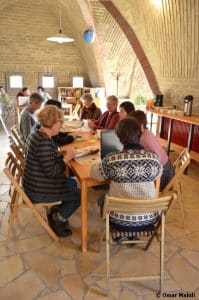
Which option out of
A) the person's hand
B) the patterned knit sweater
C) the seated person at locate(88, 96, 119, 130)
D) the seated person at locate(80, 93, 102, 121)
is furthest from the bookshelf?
the patterned knit sweater

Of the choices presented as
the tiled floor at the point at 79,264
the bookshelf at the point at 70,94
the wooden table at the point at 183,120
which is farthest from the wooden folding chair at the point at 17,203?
the bookshelf at the point at 70,94

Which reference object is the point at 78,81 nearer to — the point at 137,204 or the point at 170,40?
the point at 170,40

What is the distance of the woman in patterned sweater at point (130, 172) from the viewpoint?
178 centimetres

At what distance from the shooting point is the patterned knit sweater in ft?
5.83

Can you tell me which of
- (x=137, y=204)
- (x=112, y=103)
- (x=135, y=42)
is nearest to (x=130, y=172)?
(x=137, y=204)

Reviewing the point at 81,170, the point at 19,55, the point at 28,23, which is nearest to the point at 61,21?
the point at 28,23

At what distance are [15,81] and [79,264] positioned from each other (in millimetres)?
7952

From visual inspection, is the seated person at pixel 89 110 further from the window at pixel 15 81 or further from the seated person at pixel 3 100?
the window at pixel 15 81

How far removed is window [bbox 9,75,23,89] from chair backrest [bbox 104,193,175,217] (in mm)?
8241

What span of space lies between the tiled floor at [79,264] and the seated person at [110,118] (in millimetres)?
1525

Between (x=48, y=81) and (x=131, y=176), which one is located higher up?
(x=48, y=81)

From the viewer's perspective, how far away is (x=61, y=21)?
8.84 m

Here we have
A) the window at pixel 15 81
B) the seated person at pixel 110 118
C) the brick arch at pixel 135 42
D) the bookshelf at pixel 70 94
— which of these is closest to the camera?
the seated person at pixel 110 118

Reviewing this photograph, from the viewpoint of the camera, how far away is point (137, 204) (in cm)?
165
